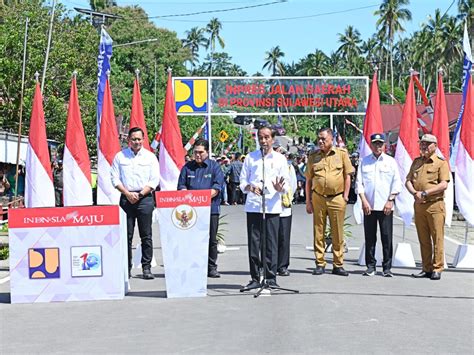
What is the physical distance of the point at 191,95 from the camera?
32.0 meters

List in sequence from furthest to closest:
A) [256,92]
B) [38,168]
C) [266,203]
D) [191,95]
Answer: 1. [256,92]
2. [191,95]
3. [38,168]
4. [266,203]

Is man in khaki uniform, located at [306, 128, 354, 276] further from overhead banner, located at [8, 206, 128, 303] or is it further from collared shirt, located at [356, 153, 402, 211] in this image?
overhead banner, located at [8, 206, 128, 303]

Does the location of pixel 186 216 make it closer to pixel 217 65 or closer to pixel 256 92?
pixel 256 92

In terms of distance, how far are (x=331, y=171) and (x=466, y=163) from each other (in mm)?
3006

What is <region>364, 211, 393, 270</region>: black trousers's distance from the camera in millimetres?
12391

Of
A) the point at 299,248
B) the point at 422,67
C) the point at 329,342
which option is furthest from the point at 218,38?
the point at 329,342

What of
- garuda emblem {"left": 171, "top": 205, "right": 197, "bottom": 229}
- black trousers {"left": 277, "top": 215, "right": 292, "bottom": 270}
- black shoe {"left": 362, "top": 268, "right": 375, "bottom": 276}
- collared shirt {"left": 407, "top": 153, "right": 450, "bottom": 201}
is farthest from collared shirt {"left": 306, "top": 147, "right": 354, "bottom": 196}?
garuda emblem {"left": 171, "top": 205, "right": 197, "bottom": 229}

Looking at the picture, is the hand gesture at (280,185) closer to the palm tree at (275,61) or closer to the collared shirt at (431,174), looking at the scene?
the collared shirt at (431,174)

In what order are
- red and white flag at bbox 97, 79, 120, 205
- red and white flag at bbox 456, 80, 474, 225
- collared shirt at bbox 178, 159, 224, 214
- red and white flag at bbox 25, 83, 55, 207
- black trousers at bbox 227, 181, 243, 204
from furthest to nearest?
black trousers at bbox 227, 181, 243, 204, red and white flag at bbox 97, 79, 120, 205, red and white flag at bbox 25, 83, 55, 207, red and white flag at bbox 456, 80, 474, 225, collared shirt at bbox 178, 159, 224, 214

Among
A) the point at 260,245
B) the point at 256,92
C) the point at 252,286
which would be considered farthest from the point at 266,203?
the point at 256,92

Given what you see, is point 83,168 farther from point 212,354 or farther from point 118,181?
point 212,354

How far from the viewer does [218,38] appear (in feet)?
410

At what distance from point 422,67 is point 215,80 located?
6806cm

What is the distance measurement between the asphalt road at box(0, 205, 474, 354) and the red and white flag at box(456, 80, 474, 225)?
6.55 ft
